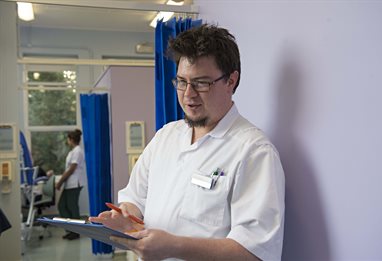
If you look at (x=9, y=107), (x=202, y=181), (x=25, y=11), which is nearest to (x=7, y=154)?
(x=9, y=107)

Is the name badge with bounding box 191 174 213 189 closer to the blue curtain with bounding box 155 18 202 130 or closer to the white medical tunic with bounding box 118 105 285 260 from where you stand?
the white medical tunic with bounding box 118 105 285 260

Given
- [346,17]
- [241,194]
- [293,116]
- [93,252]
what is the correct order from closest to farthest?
[346,17] → [241,194] → [293,116] → [93,252]

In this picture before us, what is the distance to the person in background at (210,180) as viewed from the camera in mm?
1002

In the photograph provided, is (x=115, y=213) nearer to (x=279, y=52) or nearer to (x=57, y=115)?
(x=279, y=52)

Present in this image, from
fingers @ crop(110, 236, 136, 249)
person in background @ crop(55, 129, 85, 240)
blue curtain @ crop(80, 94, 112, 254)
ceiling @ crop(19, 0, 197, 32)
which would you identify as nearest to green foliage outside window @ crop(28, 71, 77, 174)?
ceiling @ crop(19, 0, 197, 32)

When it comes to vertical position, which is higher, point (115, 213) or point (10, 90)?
point (10, 90)

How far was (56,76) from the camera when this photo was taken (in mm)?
6730

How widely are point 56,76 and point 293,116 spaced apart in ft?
20.5

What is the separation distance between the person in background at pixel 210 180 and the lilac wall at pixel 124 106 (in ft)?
8.21

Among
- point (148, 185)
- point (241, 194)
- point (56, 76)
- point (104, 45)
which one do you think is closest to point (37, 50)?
point (56, 76)

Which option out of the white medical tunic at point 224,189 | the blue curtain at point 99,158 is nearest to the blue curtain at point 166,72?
the white medical tunic at point 224,189

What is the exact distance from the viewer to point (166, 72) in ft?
6.59

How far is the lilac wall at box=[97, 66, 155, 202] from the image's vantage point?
386cm

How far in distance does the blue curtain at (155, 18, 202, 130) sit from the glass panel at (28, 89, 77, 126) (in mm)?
4952
